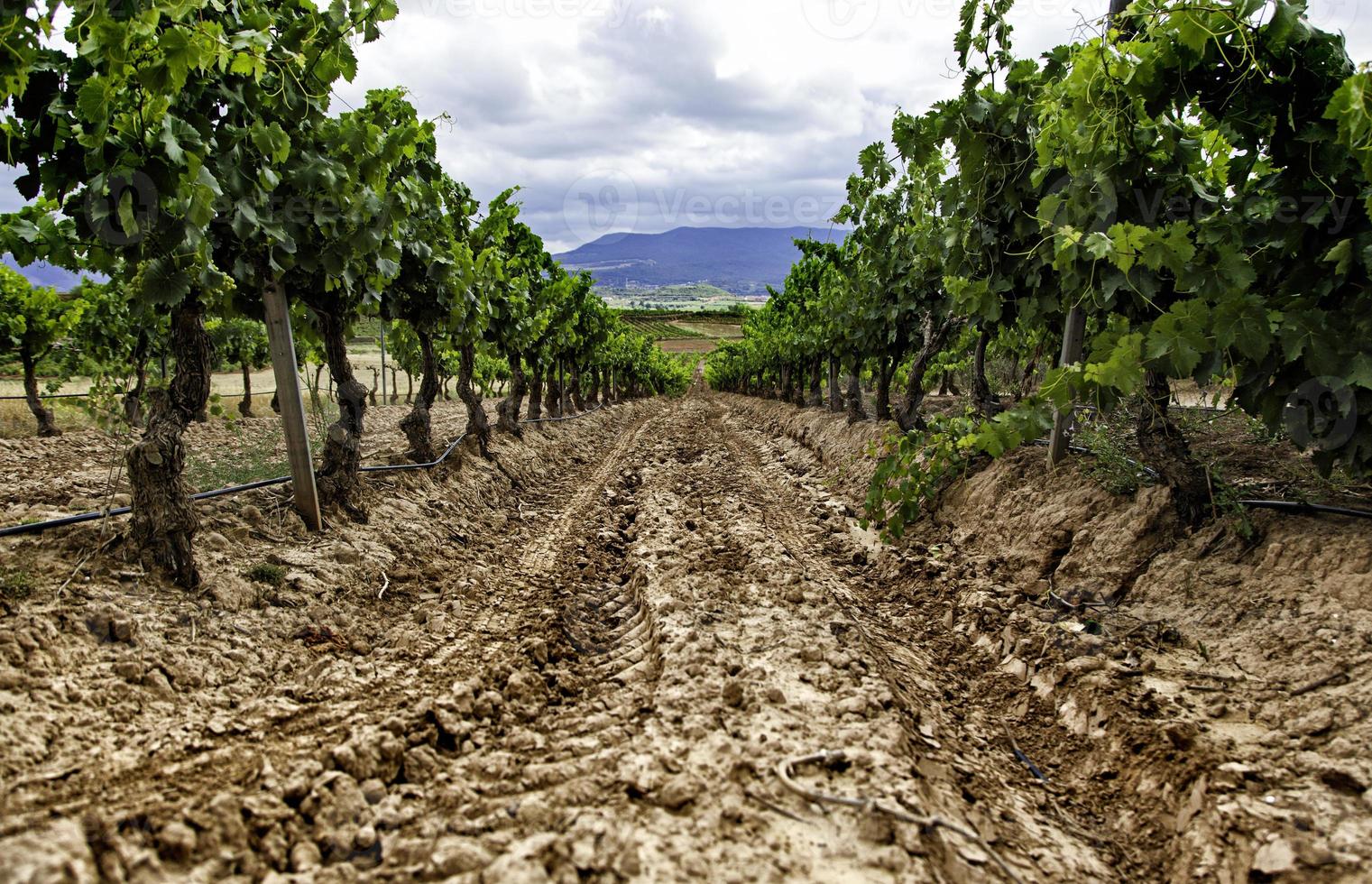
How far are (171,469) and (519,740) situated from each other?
3.08 meters

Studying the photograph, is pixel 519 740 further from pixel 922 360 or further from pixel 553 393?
pixel 553 393

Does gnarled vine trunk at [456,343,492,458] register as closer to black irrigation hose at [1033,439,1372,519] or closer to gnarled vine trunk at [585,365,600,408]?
black irrigation hose at [1033,439,1372,519]

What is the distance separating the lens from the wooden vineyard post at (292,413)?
18.1 ft

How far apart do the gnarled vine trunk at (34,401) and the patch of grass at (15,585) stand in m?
11.6

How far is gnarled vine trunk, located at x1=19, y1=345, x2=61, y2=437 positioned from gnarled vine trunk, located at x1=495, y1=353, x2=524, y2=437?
8.20 meters

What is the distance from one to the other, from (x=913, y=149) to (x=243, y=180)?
5311 mm

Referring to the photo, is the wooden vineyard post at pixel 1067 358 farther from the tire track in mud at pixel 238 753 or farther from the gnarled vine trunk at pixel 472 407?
the gnarled vine trunk at pixel 472 407

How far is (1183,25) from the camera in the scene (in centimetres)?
346

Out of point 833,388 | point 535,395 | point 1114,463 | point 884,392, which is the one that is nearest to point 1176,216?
point 1114,463

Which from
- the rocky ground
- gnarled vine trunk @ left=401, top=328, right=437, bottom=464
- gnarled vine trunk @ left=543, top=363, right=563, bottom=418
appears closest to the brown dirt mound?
the rocky ground

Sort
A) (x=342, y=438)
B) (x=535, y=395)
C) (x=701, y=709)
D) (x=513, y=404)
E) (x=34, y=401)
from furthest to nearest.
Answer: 1. (x=535, y=395)
2. (x=513, y=404)
3. (x=34, y=401)
4. (x=342, y=438)
5. (x=701, y=709)

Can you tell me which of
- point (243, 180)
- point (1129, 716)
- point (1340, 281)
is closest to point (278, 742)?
point (243, 180)

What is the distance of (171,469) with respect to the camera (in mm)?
4145

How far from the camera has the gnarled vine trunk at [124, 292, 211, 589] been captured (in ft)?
13.2
